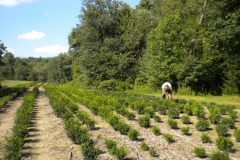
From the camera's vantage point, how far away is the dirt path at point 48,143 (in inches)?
271

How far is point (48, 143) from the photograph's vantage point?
26.3 ft

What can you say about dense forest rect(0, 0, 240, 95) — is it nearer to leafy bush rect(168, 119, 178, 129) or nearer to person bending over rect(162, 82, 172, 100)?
person bending over rect(162, 82, 172, 100)

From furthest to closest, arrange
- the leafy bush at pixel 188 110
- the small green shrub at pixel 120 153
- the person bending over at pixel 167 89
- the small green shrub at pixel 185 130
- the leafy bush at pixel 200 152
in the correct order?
the person bending over at pixel 167 89 → the leafy bush at pixel 188 110 → the small green shrub at pixel 185 130 → the leafy bush at pixel 200 152 → the small green shrub at pixel 120 153

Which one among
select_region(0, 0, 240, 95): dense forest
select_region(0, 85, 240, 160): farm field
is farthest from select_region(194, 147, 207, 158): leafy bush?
select_region(0, 0, 240, 95): dense forest

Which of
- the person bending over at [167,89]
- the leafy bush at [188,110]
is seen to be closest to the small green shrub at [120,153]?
the leafy bush at [188,110]

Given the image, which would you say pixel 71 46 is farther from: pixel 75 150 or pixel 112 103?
pixel 75 150

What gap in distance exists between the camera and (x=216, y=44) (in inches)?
680

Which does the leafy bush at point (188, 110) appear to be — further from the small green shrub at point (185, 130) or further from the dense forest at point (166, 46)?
the dense forest at point (166, 46)

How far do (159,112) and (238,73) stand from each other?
1260cm

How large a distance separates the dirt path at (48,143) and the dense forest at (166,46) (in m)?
12.6

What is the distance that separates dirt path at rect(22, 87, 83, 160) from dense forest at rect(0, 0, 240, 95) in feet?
41.2

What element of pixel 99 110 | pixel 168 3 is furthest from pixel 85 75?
pixel 99 110

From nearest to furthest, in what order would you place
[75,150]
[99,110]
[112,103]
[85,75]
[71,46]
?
1. [75,150]
2. [99,110]
3. [112,103]
4. [85,75]
5. [71,46]

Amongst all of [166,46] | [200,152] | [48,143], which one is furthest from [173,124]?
[166,46]
